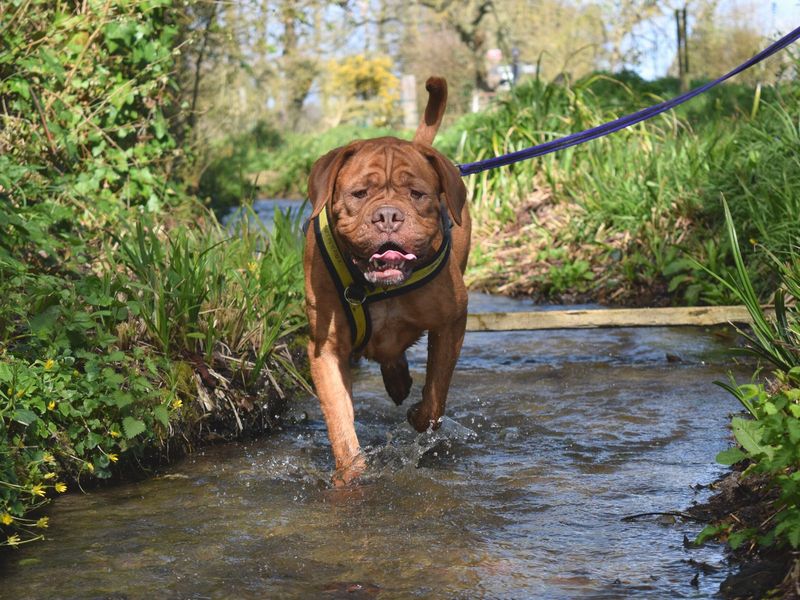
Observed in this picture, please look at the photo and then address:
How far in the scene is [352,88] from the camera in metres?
42.5

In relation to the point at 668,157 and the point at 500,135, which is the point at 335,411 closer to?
the point at 668,157

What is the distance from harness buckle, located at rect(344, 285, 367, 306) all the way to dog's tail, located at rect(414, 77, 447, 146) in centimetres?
108

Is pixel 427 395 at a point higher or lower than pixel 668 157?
lower

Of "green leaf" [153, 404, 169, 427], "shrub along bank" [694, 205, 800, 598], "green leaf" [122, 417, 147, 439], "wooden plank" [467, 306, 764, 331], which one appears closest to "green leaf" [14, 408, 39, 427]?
"green leaf" [122, 417, 147, 439]

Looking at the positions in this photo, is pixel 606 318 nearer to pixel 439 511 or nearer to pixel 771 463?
pixel 439 511

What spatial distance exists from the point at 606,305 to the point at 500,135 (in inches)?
143

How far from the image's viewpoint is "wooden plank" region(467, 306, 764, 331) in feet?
21.1

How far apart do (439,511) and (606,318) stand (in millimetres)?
2855

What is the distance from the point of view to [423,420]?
486cm

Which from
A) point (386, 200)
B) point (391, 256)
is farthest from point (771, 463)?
point (386, 200)

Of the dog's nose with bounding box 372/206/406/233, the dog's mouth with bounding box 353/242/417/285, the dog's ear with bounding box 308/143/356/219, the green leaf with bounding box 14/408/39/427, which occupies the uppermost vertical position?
the dog's ear with bounding box 308/143/356/219

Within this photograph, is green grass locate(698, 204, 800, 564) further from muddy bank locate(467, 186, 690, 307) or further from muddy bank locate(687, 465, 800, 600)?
muddy bank locate(467, 186, 690, 307)

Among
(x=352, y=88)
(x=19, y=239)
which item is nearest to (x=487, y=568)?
(x=19, y=239)

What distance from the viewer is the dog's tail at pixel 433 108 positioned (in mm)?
4965
